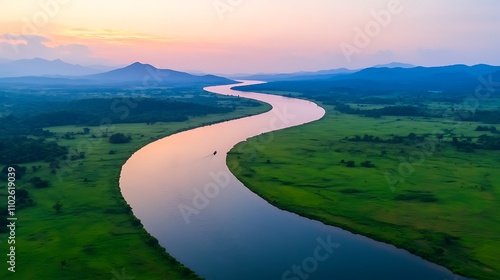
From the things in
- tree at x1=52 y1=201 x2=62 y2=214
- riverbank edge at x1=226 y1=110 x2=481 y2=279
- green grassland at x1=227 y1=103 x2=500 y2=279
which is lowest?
tree at x1=52 y1=201 x2=62 y2=214

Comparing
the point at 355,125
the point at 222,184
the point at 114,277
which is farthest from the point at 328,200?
the point at 355,125

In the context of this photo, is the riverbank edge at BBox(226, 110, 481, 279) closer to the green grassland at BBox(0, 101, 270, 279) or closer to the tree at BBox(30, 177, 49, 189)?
the green grassland at BBox(0, 101, 270, 279)

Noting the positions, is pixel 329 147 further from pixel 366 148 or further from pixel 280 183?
pixel 280 183

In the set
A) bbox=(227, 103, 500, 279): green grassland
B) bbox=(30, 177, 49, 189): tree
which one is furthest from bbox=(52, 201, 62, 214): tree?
bbox=(227, 103, 500, 279): green grassland

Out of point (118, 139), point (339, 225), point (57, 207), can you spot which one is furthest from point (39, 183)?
point (339, 225)

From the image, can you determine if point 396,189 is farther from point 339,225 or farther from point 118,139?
point 118,139

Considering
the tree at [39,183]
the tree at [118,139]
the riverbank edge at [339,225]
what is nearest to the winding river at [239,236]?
the riverbank edge at [339,225]

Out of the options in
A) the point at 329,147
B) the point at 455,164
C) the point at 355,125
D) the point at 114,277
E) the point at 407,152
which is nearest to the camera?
the point at 114,277
